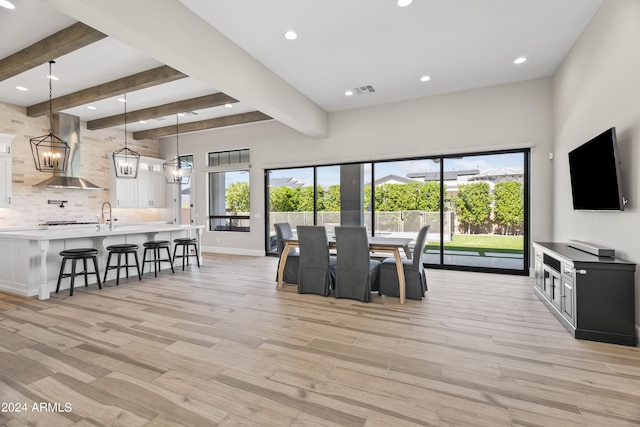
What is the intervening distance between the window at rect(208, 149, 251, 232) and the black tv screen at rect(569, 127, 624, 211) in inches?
259

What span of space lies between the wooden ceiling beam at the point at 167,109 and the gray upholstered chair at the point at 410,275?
409cm

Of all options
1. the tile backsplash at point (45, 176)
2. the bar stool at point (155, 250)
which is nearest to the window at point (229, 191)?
the tile backsplash at point (45, 176)

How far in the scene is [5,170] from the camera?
592 centimetres

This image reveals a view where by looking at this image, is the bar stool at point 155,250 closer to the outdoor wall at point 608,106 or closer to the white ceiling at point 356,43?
the white ceiling at point 356,43

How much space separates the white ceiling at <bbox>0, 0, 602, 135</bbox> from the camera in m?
3.32

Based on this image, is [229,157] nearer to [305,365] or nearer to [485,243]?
[485,243]

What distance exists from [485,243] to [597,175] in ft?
8.72

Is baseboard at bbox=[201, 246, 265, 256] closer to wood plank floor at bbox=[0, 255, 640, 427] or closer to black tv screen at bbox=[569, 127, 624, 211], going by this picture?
wood plank floor at bbox=[0, 255, 640, 427]

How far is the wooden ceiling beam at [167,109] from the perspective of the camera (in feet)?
18.7

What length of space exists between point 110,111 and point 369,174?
19.5ft

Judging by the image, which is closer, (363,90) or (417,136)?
(363,90)

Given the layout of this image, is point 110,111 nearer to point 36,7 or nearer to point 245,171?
point 245,171

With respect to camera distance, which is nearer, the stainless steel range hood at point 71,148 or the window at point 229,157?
the stainless steel range hood at point 71,148

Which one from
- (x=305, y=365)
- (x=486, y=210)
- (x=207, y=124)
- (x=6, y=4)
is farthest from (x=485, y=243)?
(x=6, y=4)
